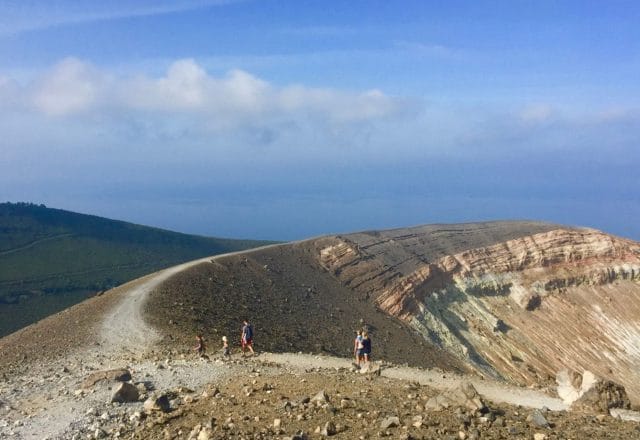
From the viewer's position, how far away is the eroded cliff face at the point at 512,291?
44750 mm

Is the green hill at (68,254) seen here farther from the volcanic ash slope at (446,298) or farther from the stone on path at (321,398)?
the stone on path at (321,398)

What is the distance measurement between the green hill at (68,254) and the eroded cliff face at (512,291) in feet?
94.4

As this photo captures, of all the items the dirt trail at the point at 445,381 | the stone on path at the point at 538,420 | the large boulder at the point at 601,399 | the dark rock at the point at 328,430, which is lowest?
the dirt trail at the point at 445,381

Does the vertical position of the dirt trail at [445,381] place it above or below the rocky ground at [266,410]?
below

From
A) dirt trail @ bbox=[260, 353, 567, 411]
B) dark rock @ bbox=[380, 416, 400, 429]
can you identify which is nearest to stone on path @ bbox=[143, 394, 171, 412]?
dark rock @ bbox=[380, 416, 400, 429]

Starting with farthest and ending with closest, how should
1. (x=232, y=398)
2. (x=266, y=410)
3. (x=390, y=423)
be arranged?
(x=232, y=398) < (x=266, y=410) < (x=390, y=423)

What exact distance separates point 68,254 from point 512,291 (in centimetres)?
5353

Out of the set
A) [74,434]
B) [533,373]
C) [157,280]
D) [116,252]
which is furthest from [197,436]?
[116,252]

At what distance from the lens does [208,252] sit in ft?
284

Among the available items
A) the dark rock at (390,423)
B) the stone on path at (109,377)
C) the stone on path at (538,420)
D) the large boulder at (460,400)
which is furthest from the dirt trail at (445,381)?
the stone on path at (109,377)

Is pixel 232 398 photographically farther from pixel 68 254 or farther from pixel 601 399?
pixel 68 254

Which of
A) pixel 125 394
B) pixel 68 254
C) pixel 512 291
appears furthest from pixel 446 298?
pixel 68 254

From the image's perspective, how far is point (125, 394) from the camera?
1529 centimetres

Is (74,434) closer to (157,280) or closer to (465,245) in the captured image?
(157,280)
